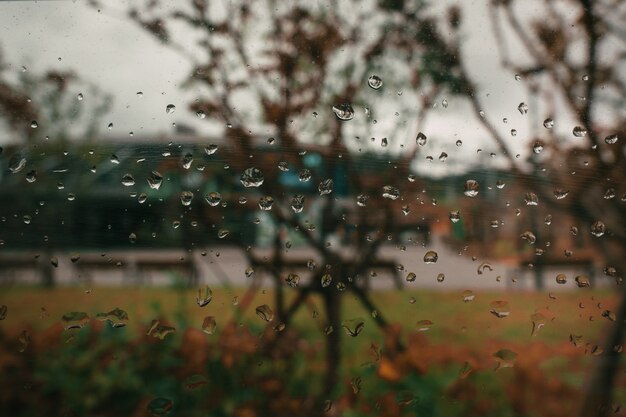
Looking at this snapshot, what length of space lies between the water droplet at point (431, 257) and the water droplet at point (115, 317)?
1.59ft

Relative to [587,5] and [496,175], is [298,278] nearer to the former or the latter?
[496,175]

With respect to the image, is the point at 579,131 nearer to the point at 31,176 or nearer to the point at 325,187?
the point at 325,187

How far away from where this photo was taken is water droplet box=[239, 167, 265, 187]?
786 millimetres

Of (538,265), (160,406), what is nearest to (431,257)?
(538,265)

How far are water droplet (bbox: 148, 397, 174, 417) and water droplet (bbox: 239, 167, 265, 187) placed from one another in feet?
1.27

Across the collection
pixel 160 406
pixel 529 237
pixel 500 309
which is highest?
pixel 529 237

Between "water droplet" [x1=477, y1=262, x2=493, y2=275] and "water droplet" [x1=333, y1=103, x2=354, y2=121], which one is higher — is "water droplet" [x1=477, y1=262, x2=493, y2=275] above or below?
below

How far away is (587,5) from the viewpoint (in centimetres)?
86

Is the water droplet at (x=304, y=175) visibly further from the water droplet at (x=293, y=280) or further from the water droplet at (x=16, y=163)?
the water droplet at (x=16, y=163)

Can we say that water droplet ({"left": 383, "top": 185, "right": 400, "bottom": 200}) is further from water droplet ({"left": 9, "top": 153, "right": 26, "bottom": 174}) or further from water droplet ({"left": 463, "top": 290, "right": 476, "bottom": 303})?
water droplet ({"left": 9, "top": 153, "right": 26, "bottom": 174})

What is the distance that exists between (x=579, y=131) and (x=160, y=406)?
83 centimetres

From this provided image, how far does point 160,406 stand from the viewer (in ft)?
2.71

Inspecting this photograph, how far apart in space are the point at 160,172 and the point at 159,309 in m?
0.23

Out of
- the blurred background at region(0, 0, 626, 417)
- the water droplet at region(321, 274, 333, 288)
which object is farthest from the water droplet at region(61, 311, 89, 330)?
the water droplet at region(321, 274, 333, 288)
